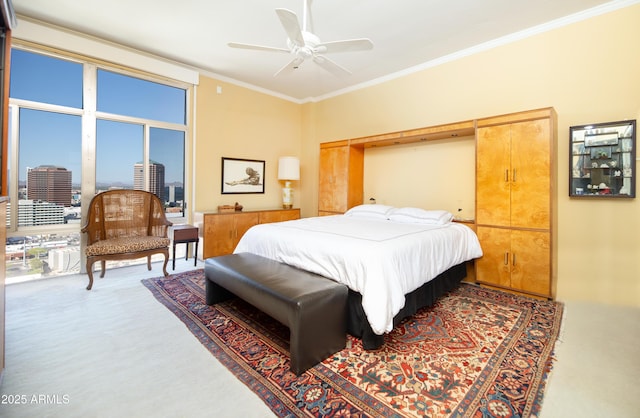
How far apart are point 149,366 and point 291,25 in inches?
106

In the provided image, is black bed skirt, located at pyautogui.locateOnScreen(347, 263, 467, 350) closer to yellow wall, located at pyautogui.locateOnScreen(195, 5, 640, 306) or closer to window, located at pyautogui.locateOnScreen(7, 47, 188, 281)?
yellow wall, located at pyautogui.locateOnScreen(195, 5, 640, 306)

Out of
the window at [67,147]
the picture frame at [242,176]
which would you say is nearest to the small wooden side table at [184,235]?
the window at [67,147]

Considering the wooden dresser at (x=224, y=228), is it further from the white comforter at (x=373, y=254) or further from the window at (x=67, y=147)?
the white comforter at (x=373, y=254)

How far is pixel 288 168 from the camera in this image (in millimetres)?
5551

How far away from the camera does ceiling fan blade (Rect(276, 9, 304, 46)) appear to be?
2.09 meters

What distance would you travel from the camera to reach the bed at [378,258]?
202cm

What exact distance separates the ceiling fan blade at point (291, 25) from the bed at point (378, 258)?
1742 millimetres

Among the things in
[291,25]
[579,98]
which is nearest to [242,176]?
[291,25]

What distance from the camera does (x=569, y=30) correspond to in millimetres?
3145

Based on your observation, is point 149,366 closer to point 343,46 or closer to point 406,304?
point 406,304

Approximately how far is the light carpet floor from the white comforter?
96 cm

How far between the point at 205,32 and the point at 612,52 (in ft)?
15.0

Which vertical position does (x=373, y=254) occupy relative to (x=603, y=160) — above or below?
below

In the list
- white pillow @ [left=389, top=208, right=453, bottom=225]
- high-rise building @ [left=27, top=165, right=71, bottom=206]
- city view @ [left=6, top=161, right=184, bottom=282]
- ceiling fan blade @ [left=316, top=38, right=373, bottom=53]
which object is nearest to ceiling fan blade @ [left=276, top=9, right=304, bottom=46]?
ceiling fan blade @ [left=316, top=38, right=373, bottom=53]
